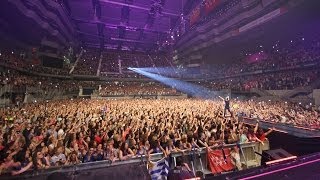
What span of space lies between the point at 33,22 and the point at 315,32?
1385 inches

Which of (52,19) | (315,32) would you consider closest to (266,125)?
(315,32)

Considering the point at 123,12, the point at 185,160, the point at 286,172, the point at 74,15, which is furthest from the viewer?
the point at 123,12

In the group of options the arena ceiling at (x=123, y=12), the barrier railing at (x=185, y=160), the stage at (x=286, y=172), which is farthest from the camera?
the arena ceiling at (x=123, y=12)

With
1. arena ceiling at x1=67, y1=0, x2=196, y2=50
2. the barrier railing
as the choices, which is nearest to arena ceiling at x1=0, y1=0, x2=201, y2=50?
arena ceiling at x1=67, y1=0, x2=196, y2=50

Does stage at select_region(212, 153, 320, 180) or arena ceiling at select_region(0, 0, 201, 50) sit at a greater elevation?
arena ceiling at select_region(0, 0, 201, 50)

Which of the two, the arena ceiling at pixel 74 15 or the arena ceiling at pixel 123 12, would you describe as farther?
the arena ceiling at pixel 123 12

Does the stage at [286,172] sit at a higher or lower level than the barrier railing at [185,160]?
higher

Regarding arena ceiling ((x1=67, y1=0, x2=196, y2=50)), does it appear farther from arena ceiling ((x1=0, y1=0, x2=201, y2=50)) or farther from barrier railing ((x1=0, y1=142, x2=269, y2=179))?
barrier railing ((x1=0, y1=142, x2=269, y2=179))

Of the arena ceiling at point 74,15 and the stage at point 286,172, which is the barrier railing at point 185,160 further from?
the arena ceiling at point 74,15

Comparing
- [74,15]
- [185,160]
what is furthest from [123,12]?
[185,160]

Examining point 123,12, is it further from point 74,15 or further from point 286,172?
point 286,172

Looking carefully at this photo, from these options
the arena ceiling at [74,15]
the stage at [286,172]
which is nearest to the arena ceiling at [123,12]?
the arena ceiling at [74,15]

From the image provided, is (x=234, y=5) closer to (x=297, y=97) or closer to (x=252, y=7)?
(x=252, y=7)

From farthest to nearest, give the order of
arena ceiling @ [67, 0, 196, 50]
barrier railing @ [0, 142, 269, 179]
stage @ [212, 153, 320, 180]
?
arena ceiling @ [67, 0, 196, 50]
barrier railing @ [0, 142, 269, 179]
stage @ [212, 153, 320, 180]
